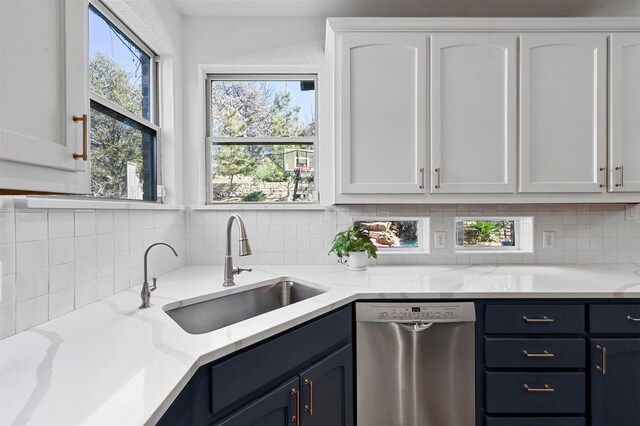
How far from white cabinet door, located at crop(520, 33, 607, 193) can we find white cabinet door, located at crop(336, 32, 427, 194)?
1.98 feet

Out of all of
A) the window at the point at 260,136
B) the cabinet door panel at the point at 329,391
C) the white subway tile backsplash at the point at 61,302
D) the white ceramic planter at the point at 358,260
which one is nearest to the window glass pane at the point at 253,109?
the window at the point at 260,136

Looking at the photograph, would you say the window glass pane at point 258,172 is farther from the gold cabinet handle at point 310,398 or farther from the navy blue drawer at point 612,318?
the navy blue drawer at point 612,318

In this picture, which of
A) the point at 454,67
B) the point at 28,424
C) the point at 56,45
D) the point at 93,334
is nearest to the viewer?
the point at 28,424

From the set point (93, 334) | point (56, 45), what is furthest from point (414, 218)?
point (56, 45)

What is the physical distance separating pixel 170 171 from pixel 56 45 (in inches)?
54.7

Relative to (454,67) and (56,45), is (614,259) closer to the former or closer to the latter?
(454,67)

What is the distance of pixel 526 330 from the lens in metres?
1.55

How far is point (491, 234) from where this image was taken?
2289 mm

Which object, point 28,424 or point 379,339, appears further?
point 379,339

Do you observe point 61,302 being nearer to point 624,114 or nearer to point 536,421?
point 536,421

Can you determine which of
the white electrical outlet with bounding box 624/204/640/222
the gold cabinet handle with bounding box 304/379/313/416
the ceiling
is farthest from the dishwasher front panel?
the ceiling

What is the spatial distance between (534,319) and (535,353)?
160 millimetres

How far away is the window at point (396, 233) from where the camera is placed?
2.26 meters

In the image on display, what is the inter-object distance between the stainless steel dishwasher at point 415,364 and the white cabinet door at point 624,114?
1259mm
